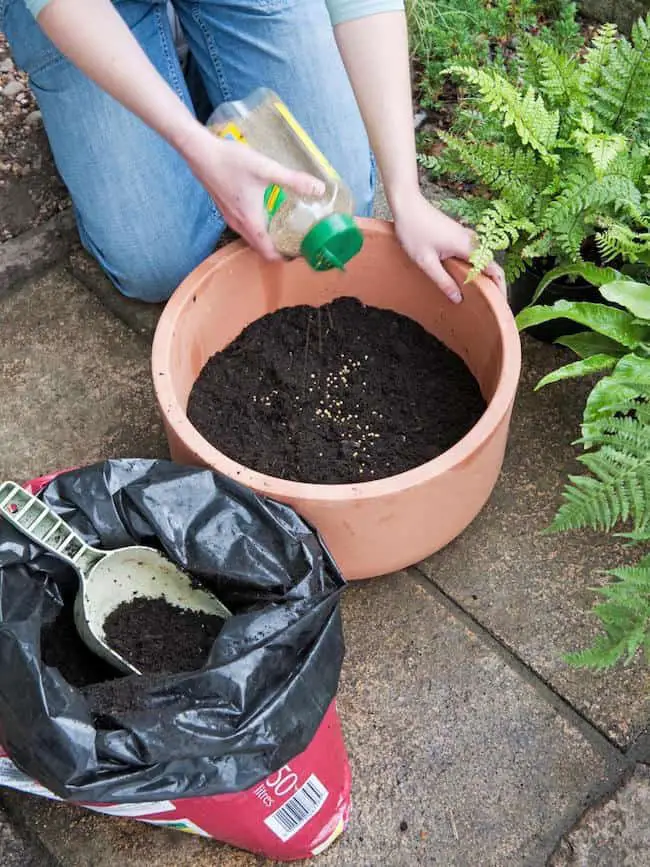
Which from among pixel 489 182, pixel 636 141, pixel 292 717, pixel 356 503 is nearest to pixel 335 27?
pixel 489 182

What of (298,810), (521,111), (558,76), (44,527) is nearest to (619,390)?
(521,111)

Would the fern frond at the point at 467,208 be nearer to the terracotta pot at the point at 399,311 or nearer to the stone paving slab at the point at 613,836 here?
the terracotta pot at the point at 399,311

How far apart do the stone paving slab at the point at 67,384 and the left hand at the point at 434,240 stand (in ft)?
2.53

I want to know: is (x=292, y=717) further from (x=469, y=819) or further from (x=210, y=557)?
(x=469, y=819)

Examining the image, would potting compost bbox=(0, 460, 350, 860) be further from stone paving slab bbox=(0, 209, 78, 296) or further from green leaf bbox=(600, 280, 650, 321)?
stone paving slab bbox=(0, 209, 78, 296)

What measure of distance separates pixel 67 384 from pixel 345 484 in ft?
3.08

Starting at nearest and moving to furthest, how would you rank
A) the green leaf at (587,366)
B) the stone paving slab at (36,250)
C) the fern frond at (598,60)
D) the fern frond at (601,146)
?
1. the fern frond at (601,146)
2. the green leaf at (587,366)
3. the fern frond at (598,60)
4. the stone paving slab at (36,250)

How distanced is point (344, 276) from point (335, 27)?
53 centimetres

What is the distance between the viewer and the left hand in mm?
1787

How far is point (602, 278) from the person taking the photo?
74.9 inches

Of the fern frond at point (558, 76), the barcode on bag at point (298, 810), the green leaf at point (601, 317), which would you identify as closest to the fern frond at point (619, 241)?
the green leaf at point (601, 317)

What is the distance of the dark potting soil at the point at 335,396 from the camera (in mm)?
1797

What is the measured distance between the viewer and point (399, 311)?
205cm

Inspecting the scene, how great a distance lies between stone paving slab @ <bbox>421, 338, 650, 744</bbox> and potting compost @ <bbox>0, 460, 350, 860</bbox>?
1.55 ft
